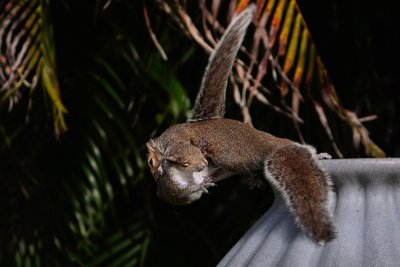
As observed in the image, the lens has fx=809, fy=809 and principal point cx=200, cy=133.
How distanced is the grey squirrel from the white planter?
23 millimetres

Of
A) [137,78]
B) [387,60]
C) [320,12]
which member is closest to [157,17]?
[137,78]

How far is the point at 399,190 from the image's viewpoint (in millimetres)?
1006

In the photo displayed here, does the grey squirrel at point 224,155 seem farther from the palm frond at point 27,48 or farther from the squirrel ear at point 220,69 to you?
the palm frond at point 27,48

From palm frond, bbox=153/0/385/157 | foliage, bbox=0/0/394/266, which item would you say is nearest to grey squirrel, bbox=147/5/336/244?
palm frond, bbox=153/0/385/157

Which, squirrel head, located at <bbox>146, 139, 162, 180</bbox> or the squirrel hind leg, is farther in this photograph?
squirrel head, located at <bbox>146, 139, 162, 180</bbox>

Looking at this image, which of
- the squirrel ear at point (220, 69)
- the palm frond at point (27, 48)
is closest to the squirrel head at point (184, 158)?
the squirrel ear at point (220, 69)

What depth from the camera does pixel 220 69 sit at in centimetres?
173

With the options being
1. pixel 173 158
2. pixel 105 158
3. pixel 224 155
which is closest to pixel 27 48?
pixel 105 158

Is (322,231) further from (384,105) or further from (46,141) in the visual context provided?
(46,141)

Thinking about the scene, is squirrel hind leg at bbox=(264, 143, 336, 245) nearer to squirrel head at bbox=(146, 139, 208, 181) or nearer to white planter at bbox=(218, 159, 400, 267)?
white planter at bbox=(218, 159, 400, 267)

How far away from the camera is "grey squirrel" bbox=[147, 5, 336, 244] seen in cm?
107

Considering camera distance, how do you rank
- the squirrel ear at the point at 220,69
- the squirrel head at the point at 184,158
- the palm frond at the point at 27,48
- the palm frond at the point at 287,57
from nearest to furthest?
the squirrel head at the point at 184,158 < the squirrel ear at the point at 220,69 < the palm frond at the point at 287,57 < the palm frond at the point at 27,48

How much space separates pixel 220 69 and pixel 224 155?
0.94ft

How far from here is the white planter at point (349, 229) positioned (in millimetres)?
917
